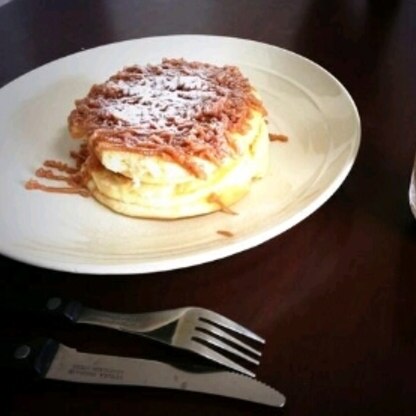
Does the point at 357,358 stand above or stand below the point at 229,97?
below

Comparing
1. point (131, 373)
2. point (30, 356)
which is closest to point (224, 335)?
point (131, 373)

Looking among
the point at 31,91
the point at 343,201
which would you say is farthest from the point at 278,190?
the point at 31,91

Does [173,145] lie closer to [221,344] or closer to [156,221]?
[156,221]

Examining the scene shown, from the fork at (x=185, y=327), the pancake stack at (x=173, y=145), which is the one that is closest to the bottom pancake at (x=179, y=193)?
the pancake stack at (x=173, y=145)

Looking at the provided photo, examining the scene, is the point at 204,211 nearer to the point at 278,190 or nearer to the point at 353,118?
the point at 278,190

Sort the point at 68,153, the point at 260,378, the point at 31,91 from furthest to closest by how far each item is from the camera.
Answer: the point at 31,91 < the point at 68,153 < the point at 260,378

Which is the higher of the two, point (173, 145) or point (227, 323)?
point (173, 145)

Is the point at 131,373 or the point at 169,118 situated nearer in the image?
the point at 131,373
